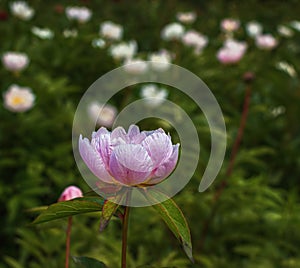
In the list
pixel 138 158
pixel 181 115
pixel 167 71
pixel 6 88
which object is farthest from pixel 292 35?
pixel 138 158

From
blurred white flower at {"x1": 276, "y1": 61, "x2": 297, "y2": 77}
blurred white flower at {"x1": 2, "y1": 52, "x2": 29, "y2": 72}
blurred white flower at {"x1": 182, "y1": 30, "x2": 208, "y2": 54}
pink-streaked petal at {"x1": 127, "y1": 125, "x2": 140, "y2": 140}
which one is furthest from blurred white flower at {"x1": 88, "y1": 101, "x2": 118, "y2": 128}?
pink-streaked petal at {"x1": 127, "y1": 125, "x2": 140, "y2": 140}

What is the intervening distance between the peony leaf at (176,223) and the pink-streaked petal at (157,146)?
0.05 metres

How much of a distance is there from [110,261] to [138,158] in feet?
3.51

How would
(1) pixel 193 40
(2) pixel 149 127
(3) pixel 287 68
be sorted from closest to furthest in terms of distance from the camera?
(2) pixel 149 127
(3) pixel 287 68
(1) pixel 193 40

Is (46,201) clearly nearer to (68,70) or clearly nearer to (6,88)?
(6,88)

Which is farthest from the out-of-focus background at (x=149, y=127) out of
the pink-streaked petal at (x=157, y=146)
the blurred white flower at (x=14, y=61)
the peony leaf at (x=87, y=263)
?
the pink-streaked petal at (x=157, y=146)

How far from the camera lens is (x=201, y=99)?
3.50 m

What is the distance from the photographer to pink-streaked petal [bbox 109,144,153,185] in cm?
68

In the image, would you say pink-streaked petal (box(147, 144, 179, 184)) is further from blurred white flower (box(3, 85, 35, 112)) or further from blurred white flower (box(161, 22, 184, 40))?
blurred white flower (box(161, 22, 184, 40))

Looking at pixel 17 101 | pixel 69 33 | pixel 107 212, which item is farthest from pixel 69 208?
pixel 69 33

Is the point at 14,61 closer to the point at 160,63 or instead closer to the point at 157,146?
the point at 160,63

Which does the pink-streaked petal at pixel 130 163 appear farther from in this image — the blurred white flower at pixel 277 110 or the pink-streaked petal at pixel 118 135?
the blurred white flower at pixel 277 110

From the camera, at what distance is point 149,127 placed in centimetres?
300

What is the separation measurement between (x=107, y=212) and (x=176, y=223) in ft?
0.28
